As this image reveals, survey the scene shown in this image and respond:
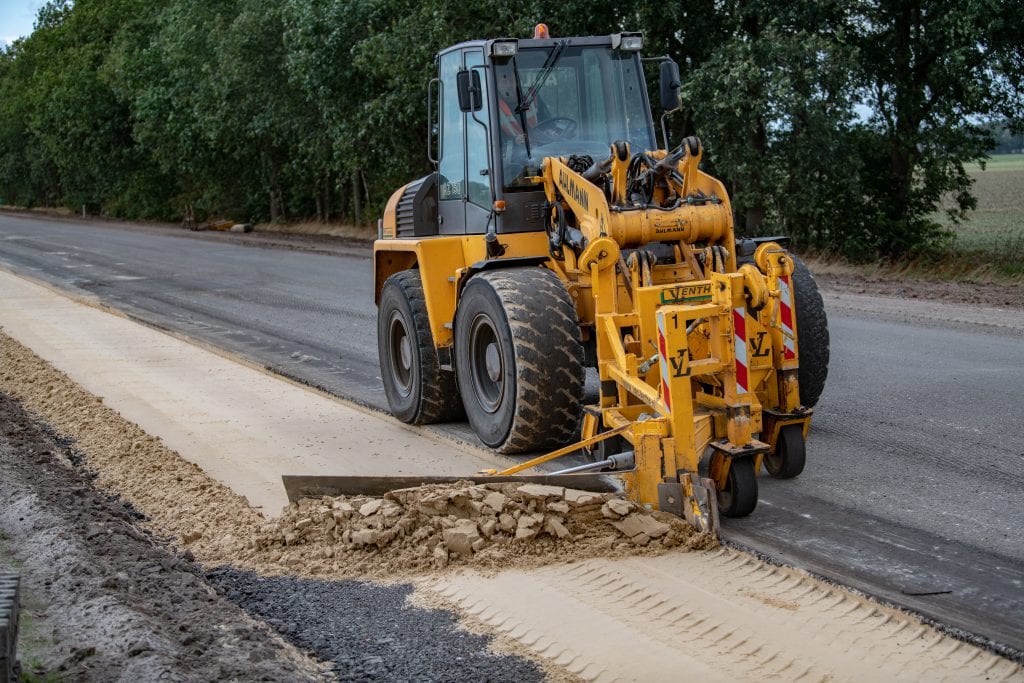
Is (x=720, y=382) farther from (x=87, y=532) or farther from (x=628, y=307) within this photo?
(x=87, y=532)

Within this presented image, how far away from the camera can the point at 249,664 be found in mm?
4547

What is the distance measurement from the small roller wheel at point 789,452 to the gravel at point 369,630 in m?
2.52

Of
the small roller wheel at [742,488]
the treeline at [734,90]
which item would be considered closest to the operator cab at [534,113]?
the small roller wheel at [742,488]

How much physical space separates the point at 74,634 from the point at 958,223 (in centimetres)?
1803

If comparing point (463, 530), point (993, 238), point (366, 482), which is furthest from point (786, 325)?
point (993, 238)

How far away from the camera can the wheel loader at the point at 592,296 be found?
20.8 ft

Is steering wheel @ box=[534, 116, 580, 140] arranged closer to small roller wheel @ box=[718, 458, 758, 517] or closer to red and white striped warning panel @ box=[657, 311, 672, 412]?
red and white striped warning panel @ box=[657, 311, 672, 412]

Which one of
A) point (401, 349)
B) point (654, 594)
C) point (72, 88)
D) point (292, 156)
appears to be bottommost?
point (654, 594)

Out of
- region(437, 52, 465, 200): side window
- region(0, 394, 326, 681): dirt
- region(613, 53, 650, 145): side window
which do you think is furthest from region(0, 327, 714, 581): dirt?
region(613, 53, 650, 145): side window

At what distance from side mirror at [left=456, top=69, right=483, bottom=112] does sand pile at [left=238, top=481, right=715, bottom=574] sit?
287 centimetres

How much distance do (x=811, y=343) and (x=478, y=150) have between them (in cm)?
267

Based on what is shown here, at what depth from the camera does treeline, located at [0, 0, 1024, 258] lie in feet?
60.1

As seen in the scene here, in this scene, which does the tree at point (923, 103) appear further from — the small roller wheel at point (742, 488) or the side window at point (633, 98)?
the small roller wheel at point (742, 488)

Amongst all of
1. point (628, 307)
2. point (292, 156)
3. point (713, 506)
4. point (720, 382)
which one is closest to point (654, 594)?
point (713, 506)
